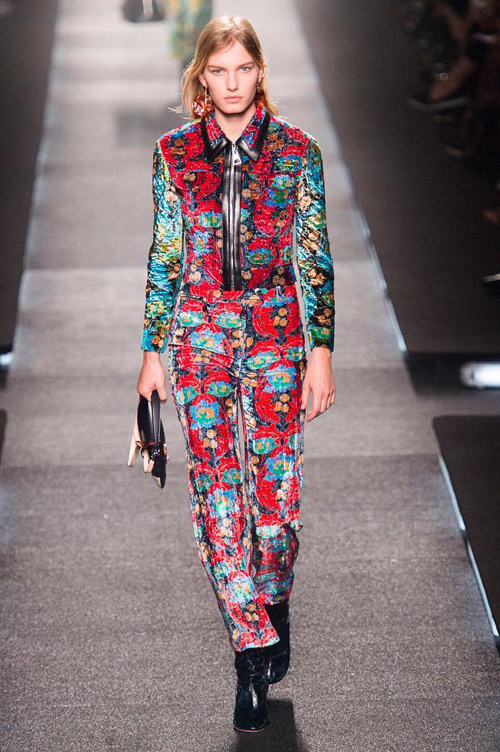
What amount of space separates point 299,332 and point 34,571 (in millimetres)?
1098

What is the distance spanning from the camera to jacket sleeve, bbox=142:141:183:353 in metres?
2.18

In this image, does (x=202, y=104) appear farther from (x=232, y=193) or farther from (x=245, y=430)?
(x=245, y=430)

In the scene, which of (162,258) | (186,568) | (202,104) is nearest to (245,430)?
(162,258)

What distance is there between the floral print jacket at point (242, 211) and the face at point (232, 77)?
56 mm

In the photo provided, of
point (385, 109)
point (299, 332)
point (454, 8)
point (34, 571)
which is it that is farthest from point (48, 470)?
point (454, 8)

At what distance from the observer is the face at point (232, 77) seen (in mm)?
2100

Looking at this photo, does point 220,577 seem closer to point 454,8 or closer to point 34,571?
point 34,571

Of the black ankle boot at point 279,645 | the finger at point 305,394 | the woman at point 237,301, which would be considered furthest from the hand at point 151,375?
the black ankle boot at point 279,645

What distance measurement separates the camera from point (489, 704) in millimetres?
2463

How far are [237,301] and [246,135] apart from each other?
0.29 m

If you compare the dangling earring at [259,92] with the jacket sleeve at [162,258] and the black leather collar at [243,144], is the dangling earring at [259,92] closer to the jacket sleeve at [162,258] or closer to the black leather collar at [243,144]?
the black leather collar at [243,144]

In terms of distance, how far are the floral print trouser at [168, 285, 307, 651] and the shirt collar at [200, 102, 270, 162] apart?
24cm

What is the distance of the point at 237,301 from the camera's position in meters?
2.18

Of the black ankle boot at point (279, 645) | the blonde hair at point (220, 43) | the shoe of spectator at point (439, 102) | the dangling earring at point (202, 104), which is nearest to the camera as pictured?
the blonde hair at point (220, 43)
